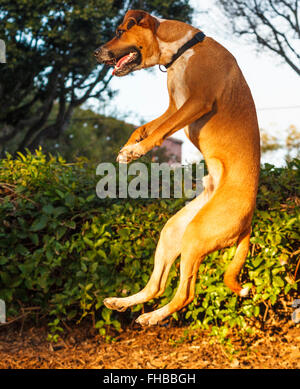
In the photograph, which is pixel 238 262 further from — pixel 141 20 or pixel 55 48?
pixel 55 48

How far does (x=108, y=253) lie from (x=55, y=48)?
12501 mm

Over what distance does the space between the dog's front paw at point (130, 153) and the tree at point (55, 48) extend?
1199cm

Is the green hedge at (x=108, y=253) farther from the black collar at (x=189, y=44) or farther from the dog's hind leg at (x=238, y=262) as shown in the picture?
the black collar at (x=189, y=44)

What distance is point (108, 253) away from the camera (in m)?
4.12

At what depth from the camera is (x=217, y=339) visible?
403 centimetres

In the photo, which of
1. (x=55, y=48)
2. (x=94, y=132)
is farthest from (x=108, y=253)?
(x=94, y=132)

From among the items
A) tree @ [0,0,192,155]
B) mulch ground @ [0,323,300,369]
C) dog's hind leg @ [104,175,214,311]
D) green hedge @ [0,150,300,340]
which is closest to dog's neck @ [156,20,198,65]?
dog's hind leg @ [104,175,214,311]

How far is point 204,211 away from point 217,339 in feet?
9.53

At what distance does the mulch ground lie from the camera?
375 cm

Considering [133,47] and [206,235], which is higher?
[133,47]

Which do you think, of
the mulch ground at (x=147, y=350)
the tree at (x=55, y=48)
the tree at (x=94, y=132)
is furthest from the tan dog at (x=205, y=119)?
the tree at (x=94, y=132)

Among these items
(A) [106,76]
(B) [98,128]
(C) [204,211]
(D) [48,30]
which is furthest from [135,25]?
(B) [98,128]

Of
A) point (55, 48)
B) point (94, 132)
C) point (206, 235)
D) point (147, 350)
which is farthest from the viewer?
point (94, 132)

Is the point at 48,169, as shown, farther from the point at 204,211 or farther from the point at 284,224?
the point at 204,211
